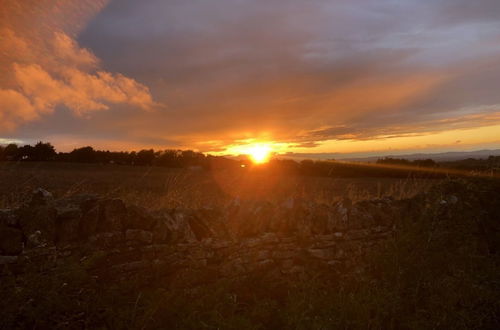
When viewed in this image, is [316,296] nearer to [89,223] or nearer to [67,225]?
[89,223]

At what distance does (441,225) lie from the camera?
596 cm

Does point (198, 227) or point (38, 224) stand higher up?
point (38, 224)

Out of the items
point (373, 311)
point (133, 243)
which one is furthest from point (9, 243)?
point (373, 311)

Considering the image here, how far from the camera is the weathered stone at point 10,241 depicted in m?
3.91

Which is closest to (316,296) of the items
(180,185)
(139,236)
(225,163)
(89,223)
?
(139,236)

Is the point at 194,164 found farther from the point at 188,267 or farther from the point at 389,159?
the point at 188,267

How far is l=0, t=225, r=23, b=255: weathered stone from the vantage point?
12.8ft

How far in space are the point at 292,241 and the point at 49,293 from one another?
313 cm

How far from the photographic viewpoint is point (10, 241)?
12.9 feet

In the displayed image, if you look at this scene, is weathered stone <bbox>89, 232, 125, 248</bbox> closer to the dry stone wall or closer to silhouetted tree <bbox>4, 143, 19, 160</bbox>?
the dry stone wall

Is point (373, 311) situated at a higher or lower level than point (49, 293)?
lower

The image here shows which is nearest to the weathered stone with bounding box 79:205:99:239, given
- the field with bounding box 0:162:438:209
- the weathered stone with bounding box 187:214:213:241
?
the weathered stone with bounding box 187:214:213:241

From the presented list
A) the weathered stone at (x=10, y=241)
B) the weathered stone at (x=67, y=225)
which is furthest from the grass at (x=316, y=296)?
the weathered stone at (x=67, y=225)

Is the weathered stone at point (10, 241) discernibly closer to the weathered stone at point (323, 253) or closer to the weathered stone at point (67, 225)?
the weathered stone at point (67, 225)
